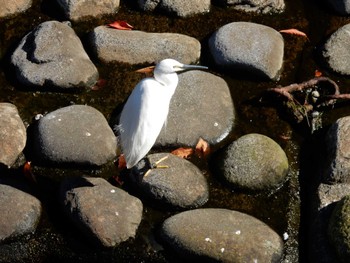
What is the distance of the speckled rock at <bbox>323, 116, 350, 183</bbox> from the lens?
5105 millimetres

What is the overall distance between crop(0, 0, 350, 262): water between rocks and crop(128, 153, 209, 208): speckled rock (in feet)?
0.32

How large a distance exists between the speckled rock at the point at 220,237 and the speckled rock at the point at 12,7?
2.49 metres

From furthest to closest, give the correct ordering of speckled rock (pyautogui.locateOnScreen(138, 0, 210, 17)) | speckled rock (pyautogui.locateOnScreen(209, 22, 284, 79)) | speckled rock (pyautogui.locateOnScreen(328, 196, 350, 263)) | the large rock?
speckled rock (pyautogui.locateOnScreen(138, 0, 210, 17)) < speckled rock (pyautogui.locateOnScreen(209, 22, 284, 79)) < the large rock < speckled rock (pyautogui.locateOnScreen(328, 196, 350, 263))

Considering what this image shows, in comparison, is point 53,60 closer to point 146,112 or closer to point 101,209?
point 146,112

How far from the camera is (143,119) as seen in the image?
486cm

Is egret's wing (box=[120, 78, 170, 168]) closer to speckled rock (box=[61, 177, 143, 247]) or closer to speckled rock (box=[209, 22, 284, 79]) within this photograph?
speckled rock (box=[61, 177, 143, 247])

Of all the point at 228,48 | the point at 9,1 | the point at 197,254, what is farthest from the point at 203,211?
the point at 9,1

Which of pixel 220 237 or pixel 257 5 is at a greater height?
pixel 257 5

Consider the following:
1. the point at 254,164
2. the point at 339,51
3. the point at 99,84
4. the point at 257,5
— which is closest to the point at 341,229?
the point at 254,164

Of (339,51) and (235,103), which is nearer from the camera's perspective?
(235,103)

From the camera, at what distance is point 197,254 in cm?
471

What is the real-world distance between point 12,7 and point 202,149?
2.13m

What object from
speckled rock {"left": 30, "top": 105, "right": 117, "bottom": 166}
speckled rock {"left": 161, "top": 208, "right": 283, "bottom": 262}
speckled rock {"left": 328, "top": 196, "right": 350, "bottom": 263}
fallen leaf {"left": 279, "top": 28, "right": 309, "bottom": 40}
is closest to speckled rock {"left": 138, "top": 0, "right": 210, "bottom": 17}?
fallen leaf {"left": 279, "top": 28, "right": 309, "bottom": 40}

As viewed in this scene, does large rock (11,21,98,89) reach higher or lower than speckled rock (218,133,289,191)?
higher
